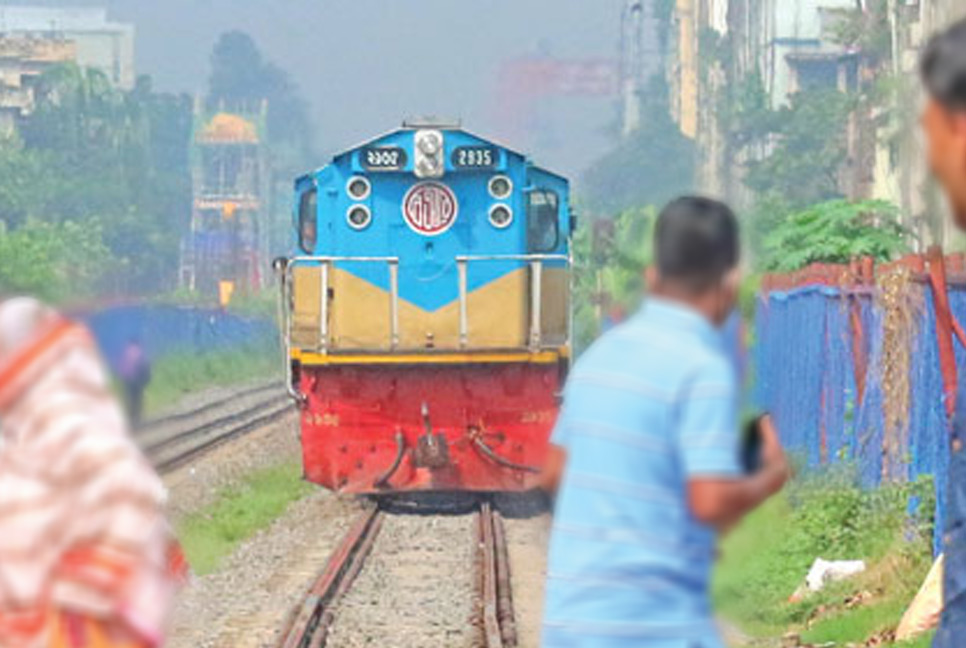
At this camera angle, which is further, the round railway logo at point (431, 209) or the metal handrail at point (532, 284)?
the round railway logo at point (431, 209)

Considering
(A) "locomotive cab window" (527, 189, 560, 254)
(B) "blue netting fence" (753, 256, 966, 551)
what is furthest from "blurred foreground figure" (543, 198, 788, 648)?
(A) "locomotive cab window" (527, 189, 560, 254)

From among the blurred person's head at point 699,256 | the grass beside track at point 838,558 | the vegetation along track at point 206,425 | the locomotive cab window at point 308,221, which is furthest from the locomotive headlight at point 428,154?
the blurred person's head at point 699,256

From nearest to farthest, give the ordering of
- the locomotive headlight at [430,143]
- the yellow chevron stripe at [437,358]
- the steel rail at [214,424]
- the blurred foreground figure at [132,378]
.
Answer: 1. the blurred foreground figure at [132,378]
2. the yellow chevron stripe at [437,358]
3. the locomotive headlight at [430,143]
4. the steel rail at [214,424]

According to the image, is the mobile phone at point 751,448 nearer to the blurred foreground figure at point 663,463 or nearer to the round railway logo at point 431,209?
the blurred foreground figure at point 663,463

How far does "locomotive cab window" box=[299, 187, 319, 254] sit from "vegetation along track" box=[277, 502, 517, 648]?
97.0 inches

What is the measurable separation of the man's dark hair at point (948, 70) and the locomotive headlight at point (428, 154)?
49.6 feet

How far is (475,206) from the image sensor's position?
66.0ft

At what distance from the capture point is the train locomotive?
A: 19.6m

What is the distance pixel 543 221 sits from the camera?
2027cm

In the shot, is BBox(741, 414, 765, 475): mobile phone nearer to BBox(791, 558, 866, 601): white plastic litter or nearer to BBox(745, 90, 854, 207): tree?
BBox(791, 558, 866, 601): white plastic litter

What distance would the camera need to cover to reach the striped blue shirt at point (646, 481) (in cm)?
486

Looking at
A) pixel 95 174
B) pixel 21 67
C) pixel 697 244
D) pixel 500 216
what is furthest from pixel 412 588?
pixel 21 67

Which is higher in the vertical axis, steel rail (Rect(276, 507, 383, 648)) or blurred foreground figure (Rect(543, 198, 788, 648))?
blurred foreground figure (Rect(543, 198, 788, 648))

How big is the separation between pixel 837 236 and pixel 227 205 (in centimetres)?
9992
